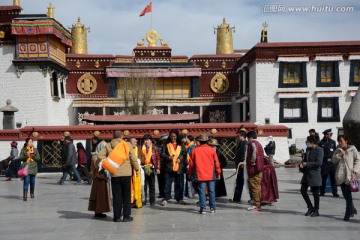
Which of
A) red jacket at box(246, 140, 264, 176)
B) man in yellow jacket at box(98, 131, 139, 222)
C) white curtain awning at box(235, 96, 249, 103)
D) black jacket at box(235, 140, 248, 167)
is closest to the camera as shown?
man in yellow jacket at box(98, 131, 139, 222)

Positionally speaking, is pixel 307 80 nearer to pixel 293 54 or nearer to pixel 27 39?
pixel 293 54

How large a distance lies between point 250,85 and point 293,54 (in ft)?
12.7

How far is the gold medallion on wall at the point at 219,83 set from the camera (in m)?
39.1

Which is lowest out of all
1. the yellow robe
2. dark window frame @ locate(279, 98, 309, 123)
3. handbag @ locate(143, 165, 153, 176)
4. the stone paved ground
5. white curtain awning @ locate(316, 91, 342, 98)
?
the stone paved ground

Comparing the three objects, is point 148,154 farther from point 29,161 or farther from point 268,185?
point 29,161

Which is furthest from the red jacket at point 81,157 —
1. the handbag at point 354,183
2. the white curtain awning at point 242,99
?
the white curtain awning at point 242,99

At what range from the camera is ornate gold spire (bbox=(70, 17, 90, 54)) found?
155 ft

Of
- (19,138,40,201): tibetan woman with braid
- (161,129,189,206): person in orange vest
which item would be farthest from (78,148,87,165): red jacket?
(161,129,189,206): person in orange vest

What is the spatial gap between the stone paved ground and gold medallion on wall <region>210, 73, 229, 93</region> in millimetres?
27091

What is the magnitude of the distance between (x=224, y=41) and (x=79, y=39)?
1492 cm

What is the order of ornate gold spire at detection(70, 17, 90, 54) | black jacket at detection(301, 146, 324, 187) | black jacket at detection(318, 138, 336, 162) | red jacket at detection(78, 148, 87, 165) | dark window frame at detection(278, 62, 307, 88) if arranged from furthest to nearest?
ornate gold spire at detection(70, 17, 90, 54) → dark window frame at detection(278, 62, 307, 88) → red jacket at detection(78, 148, 87, 165) → black jacket at detection(318, 138, 336, 162) → black jacket at detection(301, 146, 324, 187)

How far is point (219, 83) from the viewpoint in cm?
3916

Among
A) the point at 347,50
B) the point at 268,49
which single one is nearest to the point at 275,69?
the point at 268,49

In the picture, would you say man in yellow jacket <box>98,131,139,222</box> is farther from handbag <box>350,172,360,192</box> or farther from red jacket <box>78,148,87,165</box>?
red jacket <box>78,148,87,165</box>
